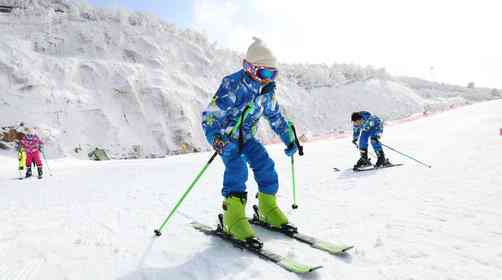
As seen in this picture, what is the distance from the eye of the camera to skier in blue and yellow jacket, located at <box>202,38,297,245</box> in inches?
162

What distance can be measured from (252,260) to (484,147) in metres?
10.7

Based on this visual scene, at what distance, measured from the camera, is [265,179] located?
179 inches

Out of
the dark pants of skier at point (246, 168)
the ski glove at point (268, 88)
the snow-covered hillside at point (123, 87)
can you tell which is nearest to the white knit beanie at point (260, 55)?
the ski glove at point (268, 88)

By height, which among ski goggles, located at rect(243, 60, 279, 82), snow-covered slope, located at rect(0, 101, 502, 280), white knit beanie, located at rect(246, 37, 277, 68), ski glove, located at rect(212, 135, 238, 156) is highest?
white knit beanie, located at rect(246, 37, 277, 68)

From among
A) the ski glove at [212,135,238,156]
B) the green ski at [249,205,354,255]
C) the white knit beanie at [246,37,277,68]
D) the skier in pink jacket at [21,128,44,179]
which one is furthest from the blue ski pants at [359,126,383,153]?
the skier in pink jacket at [21,128,44,179]

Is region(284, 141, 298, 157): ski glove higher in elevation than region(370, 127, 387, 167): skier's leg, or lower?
higher

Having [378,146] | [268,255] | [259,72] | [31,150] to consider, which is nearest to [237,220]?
[268,255]

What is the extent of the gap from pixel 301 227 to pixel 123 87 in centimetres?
2275

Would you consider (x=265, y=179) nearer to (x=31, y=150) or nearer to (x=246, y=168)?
(x=246, y=168)

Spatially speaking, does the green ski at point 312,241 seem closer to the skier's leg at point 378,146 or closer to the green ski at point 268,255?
the green ski at point 268,255

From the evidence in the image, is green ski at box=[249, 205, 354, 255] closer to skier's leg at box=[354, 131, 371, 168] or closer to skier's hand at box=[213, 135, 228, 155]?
skier's hand at box=[213, 135, 228, 155]

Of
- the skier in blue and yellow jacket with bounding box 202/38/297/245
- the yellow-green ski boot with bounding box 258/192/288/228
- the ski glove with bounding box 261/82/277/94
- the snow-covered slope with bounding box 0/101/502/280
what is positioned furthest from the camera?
the yellow-green ski boot with bounding box 258/192/288/228

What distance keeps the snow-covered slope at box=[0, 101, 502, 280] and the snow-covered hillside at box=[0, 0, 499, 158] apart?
13.6 metres

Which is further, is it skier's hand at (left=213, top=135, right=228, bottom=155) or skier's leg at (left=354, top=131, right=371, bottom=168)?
skier's leg at (left=354, top=131, right=371, bottom=168)
